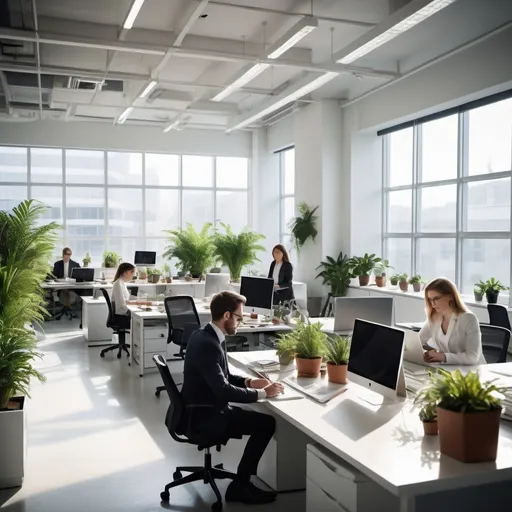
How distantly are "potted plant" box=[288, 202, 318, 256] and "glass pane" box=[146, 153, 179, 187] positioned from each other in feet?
13.9

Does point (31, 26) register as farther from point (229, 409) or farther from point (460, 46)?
point (229, 409)

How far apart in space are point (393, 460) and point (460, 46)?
22.1 ft

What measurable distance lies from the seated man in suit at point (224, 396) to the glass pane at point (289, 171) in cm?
1034

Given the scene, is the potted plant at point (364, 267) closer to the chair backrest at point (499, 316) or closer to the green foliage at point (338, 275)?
the green foliage at point (338, 275)

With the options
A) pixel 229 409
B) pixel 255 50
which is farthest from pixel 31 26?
pixel 229 409

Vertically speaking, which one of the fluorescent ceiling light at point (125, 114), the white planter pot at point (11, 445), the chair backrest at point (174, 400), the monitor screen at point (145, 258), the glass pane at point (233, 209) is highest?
the fluorescent ceiling light at point (125, 114)

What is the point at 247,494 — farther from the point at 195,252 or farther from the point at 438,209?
the point at 195,252

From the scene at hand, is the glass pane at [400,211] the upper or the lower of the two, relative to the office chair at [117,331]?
upper

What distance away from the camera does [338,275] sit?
10.7 m

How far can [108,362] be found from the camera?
8.15 meters

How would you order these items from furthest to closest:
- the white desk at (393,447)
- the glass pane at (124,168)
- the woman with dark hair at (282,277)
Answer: the glass pane at (124,168) < the woman with dark hair at (282,277) < the white desk at (393,447)

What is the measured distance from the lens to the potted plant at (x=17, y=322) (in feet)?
13.2

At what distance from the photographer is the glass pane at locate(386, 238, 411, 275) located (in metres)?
10.4

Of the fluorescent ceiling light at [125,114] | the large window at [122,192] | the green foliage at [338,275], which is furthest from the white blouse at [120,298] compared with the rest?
the large window at [122,192]
